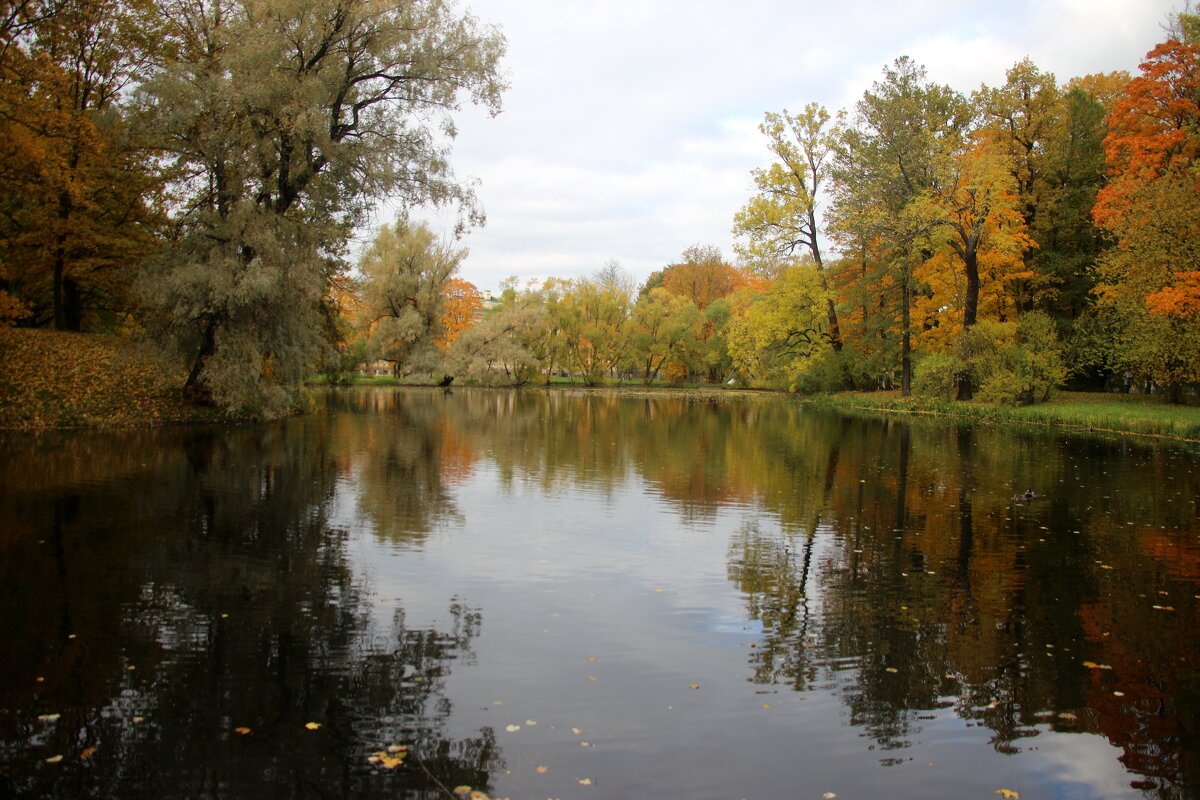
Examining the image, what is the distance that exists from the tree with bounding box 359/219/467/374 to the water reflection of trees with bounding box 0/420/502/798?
46.0 m

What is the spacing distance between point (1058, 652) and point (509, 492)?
9.33m

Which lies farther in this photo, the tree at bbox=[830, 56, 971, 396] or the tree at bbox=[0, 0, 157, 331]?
the tree at bbox=[830, 56, 971, 396]

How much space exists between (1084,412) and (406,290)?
42455 mm

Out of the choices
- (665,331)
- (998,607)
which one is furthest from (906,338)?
(998,607)

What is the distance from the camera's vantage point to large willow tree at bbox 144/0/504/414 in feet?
75.2

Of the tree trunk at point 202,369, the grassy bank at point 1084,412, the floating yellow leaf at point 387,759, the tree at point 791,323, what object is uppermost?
the tree at point 791,323

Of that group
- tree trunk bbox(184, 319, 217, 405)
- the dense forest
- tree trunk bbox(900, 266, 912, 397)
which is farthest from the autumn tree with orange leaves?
tree trunk bbox(184, 319, 217, 405)

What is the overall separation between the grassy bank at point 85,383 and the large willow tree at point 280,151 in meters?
1.15

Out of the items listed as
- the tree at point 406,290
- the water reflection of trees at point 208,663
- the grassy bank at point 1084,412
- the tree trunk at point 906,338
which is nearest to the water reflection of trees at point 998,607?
the water reflection of trees at point 208,663

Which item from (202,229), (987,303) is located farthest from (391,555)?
(987,303)

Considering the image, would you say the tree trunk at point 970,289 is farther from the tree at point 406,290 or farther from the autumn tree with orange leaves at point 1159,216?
the tree at point 406,290

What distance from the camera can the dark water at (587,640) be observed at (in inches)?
178

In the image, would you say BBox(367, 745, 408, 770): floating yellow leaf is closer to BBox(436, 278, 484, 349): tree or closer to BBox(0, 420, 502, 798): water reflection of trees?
BBox(0, 420, 502, 798): water reflection of trees

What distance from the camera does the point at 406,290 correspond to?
56375 mm
